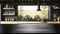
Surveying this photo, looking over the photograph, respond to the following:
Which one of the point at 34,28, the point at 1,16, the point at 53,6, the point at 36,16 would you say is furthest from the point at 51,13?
the point at 34,28

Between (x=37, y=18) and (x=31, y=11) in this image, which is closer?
(x=37, y=18)

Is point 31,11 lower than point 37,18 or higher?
higher

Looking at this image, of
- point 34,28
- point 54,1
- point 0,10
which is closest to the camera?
point 34,28

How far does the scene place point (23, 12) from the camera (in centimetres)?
644

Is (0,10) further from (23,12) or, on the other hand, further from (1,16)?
(23,12)

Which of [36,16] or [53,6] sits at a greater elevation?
[53,6]

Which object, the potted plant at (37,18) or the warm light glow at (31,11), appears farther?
the warm light glow at (31,11)

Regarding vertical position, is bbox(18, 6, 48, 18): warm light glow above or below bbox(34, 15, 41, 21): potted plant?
above

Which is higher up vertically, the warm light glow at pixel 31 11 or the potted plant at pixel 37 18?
the warm light glow at pixel 31 11

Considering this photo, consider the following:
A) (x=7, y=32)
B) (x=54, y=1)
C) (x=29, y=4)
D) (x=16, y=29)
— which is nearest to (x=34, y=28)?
(x=16, y=29)

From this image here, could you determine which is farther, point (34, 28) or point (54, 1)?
point (54, 1)

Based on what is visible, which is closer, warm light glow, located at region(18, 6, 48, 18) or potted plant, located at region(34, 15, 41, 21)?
potted plant, located at region(34, 15, 41, 21)

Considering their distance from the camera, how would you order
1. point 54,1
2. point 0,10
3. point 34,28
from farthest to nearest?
point 0,10 < point 54,1 < point 34,28

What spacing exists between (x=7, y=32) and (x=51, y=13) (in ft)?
14.9
